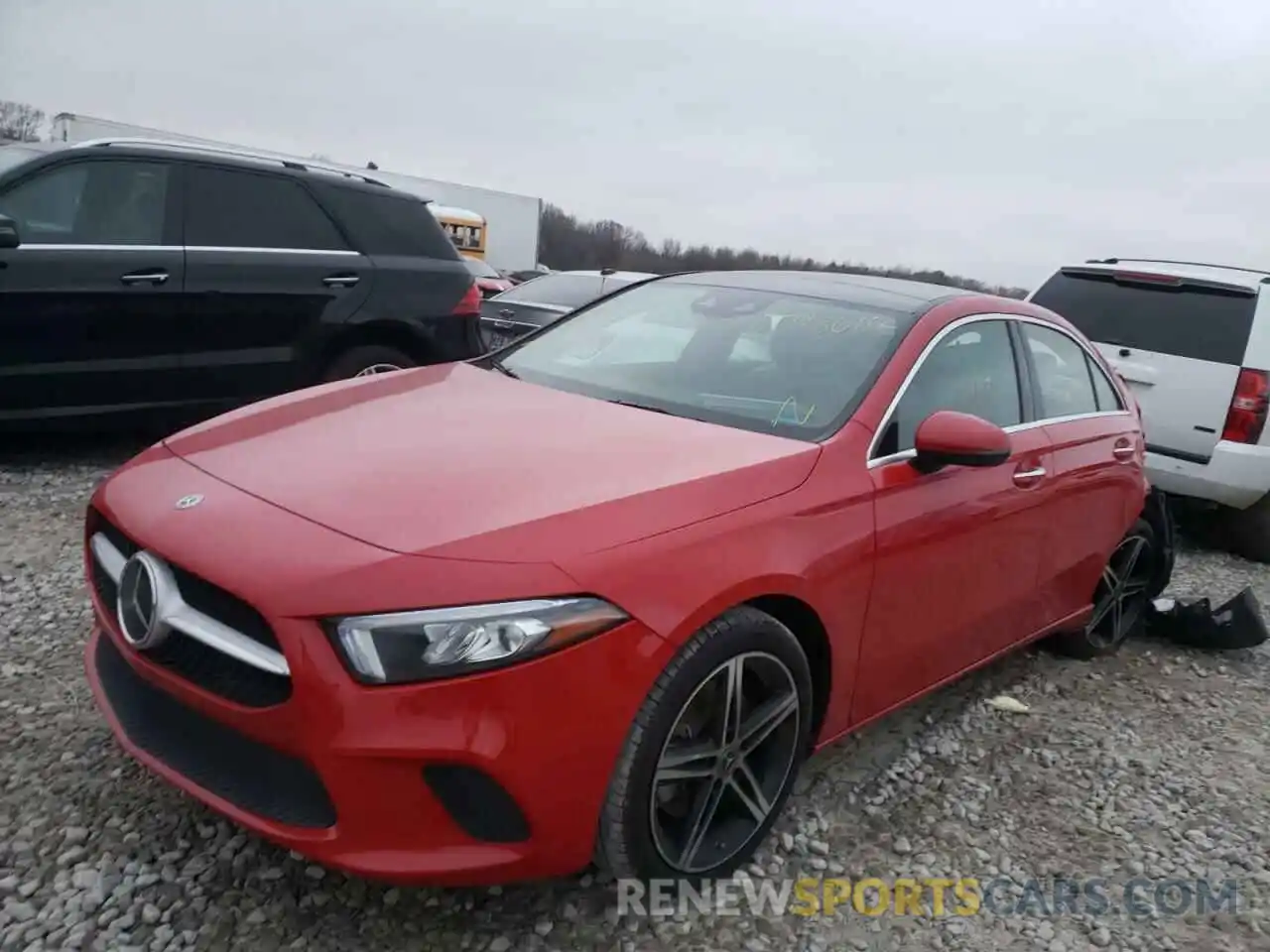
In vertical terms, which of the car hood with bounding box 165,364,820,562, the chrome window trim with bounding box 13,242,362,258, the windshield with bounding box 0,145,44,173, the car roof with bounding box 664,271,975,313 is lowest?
the car hood with bounding box 165,364,820,562

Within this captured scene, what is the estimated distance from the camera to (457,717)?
1924 millimetres

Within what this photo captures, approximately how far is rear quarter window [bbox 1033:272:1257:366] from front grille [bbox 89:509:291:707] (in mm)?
5776

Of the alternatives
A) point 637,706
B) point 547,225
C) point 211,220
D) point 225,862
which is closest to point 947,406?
point 637,706

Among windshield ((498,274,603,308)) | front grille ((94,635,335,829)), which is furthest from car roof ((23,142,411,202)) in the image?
front grille ((94,635,335,829))

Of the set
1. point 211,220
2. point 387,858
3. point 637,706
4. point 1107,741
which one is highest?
point 211,220

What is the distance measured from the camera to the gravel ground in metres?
2.28

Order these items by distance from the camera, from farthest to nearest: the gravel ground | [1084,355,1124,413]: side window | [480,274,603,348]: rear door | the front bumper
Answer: [480,274,603,348]: rear door → [1084,355,1124,413]: side window → the gravel ground → the front bumper

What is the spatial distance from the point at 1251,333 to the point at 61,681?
20.2 ft

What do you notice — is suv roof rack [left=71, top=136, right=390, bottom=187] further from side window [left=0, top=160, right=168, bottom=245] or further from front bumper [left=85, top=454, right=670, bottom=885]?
front bumper [left=85, top=454, right=670, bottom=885]

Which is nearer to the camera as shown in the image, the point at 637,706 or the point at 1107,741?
the point at 637,706

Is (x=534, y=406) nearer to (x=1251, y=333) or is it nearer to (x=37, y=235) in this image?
(x=37, y=235)

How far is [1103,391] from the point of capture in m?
4.23

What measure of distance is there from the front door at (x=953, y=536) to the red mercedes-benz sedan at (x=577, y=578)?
0.01 m

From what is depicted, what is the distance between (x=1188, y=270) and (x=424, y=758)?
6.21 meters
